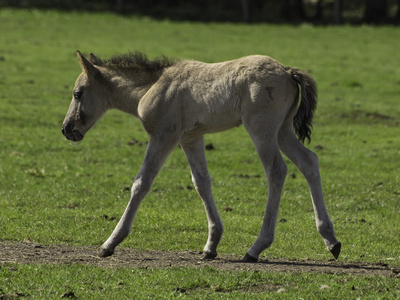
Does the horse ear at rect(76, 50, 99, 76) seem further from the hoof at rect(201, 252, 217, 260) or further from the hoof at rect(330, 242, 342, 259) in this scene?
the hoof at rect(330, 242, 342, 259)

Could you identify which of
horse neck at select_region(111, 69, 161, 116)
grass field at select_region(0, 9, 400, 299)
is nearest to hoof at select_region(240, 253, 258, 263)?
grass field at select_region(0, 9, 400, 299)

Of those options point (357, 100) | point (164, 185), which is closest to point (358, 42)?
point (357, 100)

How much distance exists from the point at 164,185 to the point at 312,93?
19.2 ft

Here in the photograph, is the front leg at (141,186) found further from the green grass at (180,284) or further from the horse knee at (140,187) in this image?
the green grass at (180,284)

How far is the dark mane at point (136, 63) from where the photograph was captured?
9898 mm

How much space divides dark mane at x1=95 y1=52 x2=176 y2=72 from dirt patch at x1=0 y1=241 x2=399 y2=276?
2375 millimetres

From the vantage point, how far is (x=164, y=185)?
14562 millimetres

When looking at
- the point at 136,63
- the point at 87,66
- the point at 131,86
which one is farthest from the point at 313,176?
the point at 87,66

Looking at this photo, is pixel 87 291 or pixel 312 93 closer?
pixel 87 291

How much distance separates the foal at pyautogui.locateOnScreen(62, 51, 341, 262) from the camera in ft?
29.6

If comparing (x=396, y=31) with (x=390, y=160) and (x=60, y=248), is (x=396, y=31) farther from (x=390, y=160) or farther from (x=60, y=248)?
(x=60, y=248)

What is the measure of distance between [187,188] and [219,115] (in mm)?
5229

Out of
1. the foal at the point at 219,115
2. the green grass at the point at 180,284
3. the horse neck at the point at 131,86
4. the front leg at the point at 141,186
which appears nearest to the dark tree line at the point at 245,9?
the horse neck at the point at 131,86

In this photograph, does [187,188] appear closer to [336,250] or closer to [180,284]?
[336,250]
